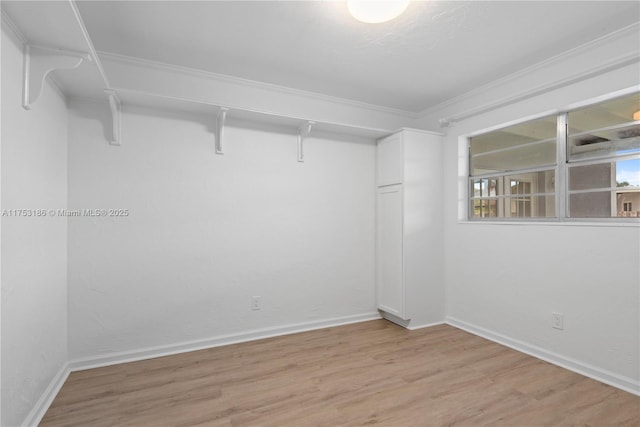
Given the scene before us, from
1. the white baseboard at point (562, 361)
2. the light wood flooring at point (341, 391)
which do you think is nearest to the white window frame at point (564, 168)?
the white baseboard at point (562, 361)

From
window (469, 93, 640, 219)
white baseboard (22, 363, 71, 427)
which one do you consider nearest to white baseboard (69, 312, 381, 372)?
white baseboard (22, 363, 71, 427)

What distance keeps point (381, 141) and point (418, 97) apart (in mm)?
602

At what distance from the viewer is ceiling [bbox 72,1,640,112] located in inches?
74.2

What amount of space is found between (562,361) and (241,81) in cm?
363

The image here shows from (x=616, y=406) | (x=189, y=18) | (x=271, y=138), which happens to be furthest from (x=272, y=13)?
(x=616, y=406)

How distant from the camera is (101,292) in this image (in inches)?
95.7

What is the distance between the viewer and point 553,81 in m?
2.42

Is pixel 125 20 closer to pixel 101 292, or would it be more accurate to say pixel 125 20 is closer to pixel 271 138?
pixel 271 138

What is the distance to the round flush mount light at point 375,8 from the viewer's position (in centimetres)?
168

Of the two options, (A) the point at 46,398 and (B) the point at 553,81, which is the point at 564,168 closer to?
(B) the point at 553,81

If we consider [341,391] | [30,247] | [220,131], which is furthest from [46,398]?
[220,131]

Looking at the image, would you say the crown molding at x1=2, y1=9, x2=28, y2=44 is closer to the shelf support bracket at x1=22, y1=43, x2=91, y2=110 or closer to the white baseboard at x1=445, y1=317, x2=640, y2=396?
the shelf support bracket at x1=22, y1=43, x2=91, y2=110

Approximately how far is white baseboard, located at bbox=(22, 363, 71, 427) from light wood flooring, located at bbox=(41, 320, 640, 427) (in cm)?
4

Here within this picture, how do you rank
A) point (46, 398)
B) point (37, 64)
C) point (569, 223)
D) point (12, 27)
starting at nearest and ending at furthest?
point (12, 27) → point (37, 64) → point (46, 398) → point (569, 223)
